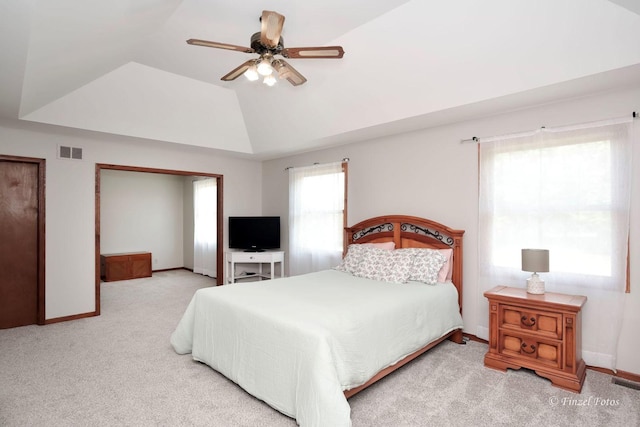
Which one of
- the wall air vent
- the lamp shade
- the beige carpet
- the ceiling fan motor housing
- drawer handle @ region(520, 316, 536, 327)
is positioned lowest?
the beige carpet

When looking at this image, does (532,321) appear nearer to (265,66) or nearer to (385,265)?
(385,265)

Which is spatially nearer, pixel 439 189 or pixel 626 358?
pixel 626 358

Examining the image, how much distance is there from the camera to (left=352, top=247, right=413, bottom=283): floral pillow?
3.45 meters

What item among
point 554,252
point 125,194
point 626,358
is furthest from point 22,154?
point 626,358

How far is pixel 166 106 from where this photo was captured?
14.3ft

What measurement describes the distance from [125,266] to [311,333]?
19.8 ft

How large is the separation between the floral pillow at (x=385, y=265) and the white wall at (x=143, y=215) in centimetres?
567

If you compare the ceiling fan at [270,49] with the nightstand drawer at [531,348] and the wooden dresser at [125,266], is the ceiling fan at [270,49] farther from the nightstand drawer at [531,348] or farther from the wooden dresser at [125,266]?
the wooden dresser at [125,266]

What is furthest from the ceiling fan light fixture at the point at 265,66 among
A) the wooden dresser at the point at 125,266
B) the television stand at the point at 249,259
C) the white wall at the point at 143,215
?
the white wall at the point at 143,215

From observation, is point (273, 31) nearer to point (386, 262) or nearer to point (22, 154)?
point (386, 262)

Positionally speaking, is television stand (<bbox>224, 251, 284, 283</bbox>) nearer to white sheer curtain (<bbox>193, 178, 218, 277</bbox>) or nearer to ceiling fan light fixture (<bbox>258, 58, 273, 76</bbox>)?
white sheer curtain (<bbox>193, 178, 218, 277</bbox>)

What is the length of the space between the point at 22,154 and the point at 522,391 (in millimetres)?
5674

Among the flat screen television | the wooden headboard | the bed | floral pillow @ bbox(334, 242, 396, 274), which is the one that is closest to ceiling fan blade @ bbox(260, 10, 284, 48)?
the bed

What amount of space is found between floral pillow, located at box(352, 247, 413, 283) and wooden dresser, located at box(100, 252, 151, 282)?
16.8ft
